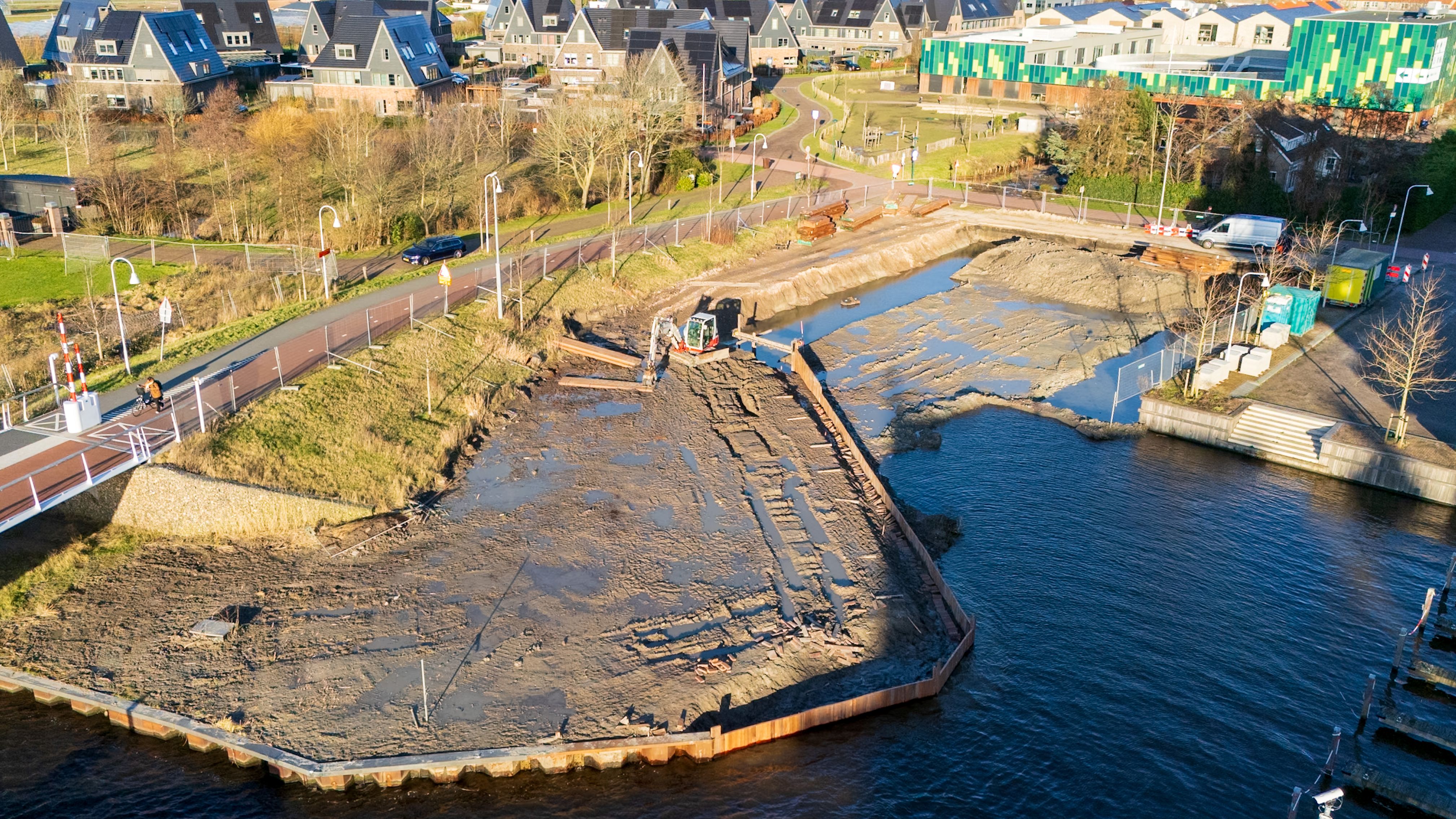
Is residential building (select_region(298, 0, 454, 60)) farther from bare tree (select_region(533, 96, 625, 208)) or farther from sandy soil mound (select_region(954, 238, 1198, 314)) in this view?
sandy soil mound (select_region(954, 238, 1198, 314))

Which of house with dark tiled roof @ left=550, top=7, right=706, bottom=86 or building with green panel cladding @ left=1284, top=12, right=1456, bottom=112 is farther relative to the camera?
house with dark tiled roof @ left=550, top=7, right=706, bottom=86

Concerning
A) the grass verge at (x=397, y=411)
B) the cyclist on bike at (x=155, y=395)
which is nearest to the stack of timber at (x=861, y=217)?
the grass verge at (x=397, y=411)

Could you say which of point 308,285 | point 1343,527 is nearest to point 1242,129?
point 1343,527

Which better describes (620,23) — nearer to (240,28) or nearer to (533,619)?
(240,28)

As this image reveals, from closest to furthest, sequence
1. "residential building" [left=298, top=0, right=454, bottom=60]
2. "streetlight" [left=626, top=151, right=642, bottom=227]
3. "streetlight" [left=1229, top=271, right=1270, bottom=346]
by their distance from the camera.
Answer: "streetlight" [left=1229, top=271, right=1270, bottom=346] → "streetlight" [left=626, top=151, right=642, bottom=227] → "residential building" [left=298, top=0, right=454, bottom=60]

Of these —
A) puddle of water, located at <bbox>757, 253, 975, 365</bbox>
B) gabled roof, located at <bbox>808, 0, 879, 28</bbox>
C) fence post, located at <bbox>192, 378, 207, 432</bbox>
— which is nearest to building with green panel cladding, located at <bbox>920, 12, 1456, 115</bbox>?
gabled roof, located at <bbox>808, 0, 879, 28</bbox>

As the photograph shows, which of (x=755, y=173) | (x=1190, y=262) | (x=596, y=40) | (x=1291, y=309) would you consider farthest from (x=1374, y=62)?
(x=596, y=40)

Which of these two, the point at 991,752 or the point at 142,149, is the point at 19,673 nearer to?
the point at 991,752
